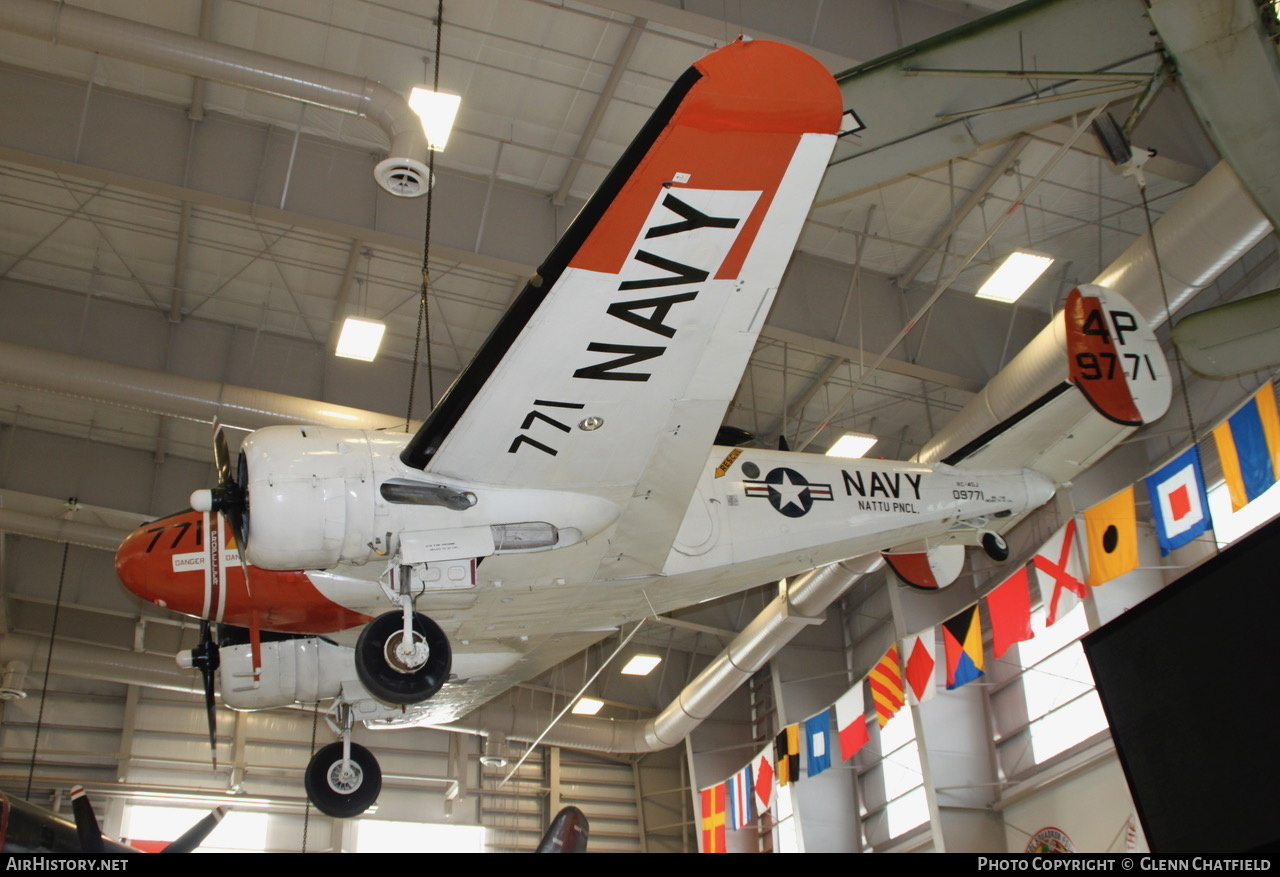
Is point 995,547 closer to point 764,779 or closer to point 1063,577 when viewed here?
point 1063,577

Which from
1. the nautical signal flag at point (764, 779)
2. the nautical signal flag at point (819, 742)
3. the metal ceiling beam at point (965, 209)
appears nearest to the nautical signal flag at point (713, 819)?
the nautical signal flag at point (764, 779)

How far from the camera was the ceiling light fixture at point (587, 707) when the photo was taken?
1082 inches

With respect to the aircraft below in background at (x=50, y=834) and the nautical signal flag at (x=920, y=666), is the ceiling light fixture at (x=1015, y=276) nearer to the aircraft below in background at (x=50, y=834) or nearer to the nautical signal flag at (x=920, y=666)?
the nautical signal flag at (x=920, y=666)

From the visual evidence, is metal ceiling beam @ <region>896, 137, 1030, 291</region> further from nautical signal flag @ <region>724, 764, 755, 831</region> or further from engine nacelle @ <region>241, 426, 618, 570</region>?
nautical signal flag @ <region>724, 764, 755, 831</region>

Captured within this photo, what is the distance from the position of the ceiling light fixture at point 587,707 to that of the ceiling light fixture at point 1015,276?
1568 centimetres

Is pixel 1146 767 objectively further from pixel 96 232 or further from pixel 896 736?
pixel 896 736

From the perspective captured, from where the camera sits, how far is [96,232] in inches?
661

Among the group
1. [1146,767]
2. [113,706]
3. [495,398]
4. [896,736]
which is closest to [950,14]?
[495,398]

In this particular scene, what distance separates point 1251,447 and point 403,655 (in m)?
9.73

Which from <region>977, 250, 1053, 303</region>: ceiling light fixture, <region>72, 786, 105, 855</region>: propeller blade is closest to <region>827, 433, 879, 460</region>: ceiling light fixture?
<region>977, 250, 1053, 303</region>: ceiling light fixture

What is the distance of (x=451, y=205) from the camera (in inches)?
577

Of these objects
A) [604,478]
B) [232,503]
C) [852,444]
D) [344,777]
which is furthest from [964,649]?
[232,503]

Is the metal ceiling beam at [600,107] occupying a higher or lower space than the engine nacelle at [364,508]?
higher

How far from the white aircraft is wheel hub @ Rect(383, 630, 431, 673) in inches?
0.6
